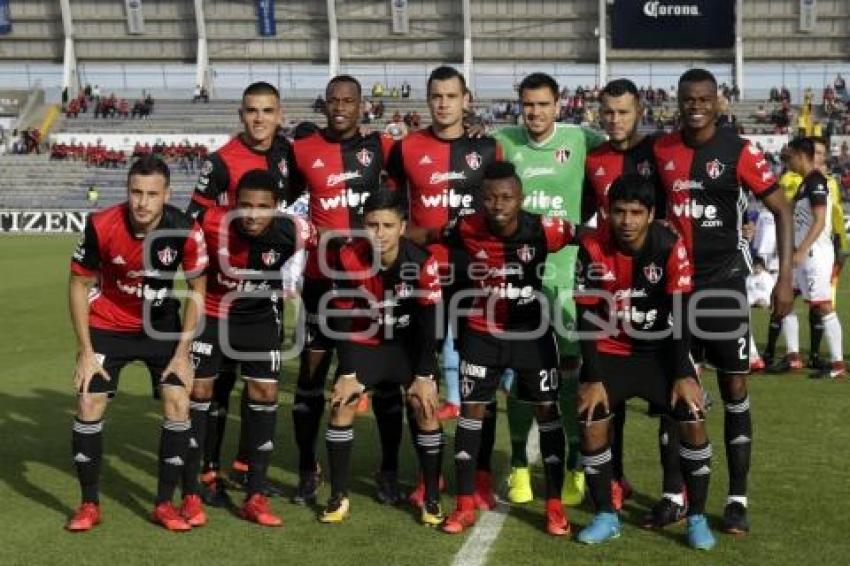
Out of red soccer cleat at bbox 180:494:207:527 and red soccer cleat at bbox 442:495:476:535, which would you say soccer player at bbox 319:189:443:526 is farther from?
red soccer cleat at bbox 180:494:207:527

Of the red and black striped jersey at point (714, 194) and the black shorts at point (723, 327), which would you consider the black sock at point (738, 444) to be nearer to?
the black shorts at point (723, 327)

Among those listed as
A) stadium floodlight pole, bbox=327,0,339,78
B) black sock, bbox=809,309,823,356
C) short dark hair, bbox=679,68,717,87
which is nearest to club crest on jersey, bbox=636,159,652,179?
short dark hair, bbox=679,68,717,87

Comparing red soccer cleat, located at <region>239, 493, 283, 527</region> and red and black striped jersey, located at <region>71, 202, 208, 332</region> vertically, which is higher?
red and black striped jersey, located at <region>71, 202, 208, 332</region>

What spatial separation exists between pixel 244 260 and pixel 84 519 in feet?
5.50

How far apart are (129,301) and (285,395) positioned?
416 cm

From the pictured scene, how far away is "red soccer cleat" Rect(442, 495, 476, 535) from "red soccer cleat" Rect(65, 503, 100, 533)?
1.93 m

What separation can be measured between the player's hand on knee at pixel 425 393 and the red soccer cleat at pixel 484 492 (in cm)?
69

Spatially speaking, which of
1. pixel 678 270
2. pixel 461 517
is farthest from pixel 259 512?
pixel 678 270

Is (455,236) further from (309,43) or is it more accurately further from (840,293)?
(309,43)

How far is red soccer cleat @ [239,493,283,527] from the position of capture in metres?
5.93

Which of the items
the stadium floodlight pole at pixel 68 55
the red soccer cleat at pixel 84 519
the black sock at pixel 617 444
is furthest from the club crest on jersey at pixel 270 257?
the stadium floodlight pole at pixel 68 55

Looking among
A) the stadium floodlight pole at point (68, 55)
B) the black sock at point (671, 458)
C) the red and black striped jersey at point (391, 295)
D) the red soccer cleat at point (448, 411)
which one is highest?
the stadium floodlight pole at point (68, 55)

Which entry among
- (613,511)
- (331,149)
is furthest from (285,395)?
(613,511)

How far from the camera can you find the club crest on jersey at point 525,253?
19.1 ft
